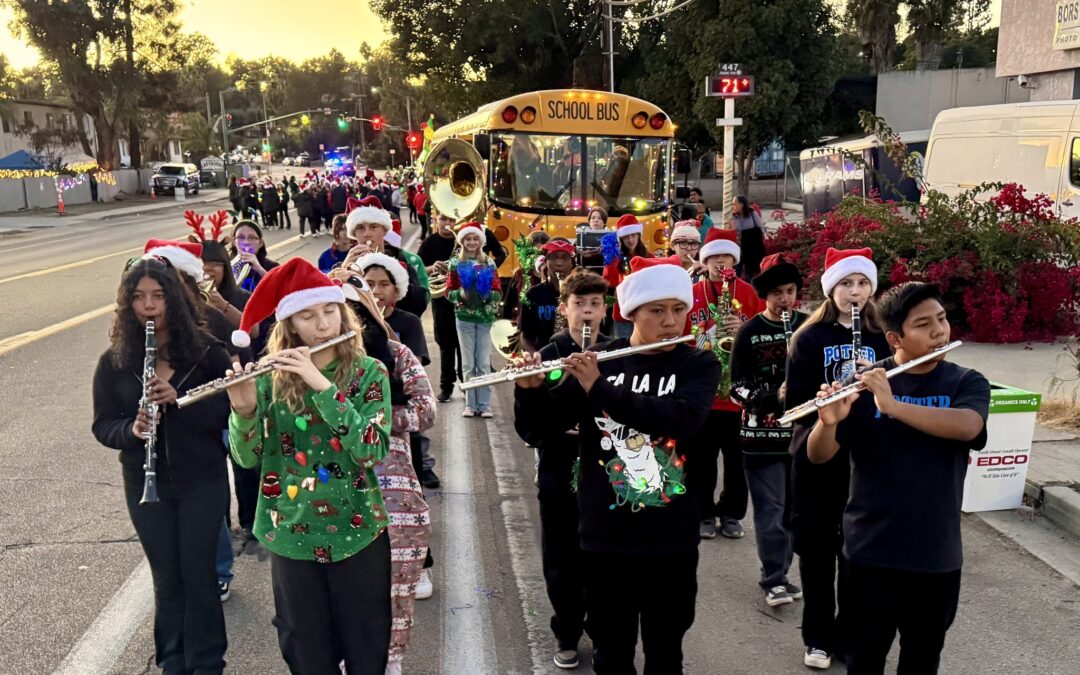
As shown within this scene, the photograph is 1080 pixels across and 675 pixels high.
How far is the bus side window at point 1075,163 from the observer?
12.9 m

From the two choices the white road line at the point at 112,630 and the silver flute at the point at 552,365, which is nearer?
the silver flute at the point at 552,365

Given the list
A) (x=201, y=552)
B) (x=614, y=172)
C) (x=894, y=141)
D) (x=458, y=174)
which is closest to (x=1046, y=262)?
(x=894, y=141)

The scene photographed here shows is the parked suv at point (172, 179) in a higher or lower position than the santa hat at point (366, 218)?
higher

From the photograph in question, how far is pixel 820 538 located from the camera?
395cm

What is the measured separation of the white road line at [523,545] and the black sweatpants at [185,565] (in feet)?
4.78

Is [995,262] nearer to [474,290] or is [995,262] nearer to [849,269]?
[474,290]

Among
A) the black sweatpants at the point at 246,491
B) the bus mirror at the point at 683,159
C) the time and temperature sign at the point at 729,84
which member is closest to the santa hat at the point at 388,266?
the black sweatpants at the point at 246,491

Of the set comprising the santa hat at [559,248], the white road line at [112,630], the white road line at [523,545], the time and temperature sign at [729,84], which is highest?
the time and temperature sign at [729,84]

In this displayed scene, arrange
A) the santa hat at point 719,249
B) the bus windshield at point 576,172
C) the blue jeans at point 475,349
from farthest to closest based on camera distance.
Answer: the bus windshield at point 576,172 → the blue jeans at point 475,349 → the santa hat at point 719,249

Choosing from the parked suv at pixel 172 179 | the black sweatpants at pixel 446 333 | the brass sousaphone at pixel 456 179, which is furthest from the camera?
the parked suv at pixel 172 179

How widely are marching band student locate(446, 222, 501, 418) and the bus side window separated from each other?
9.89 m

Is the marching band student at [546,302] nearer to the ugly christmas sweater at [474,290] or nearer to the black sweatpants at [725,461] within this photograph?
the black sweatpants at [725,461]

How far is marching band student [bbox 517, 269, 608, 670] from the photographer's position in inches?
156

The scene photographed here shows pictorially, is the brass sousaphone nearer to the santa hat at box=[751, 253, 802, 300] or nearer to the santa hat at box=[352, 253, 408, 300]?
the santa hat at box=[352, 253, 408, 300]
